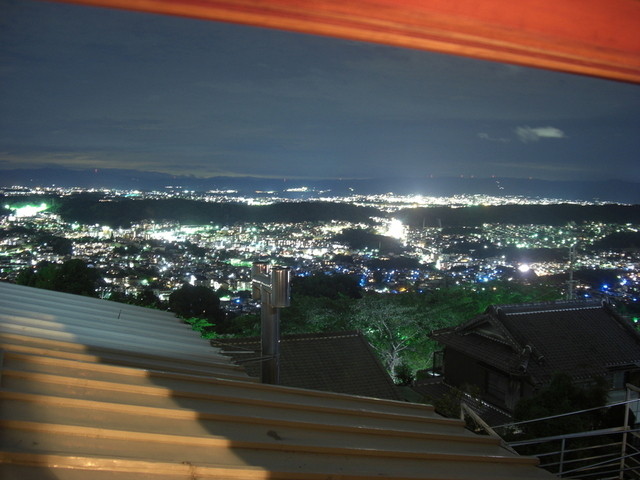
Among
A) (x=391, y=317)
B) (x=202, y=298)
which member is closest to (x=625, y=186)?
(x=391, y=317)

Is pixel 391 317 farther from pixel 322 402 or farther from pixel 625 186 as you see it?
pixel 625 186

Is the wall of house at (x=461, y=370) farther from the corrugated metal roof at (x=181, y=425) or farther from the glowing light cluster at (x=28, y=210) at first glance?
the glowing light cluster at (x=28, y=210)

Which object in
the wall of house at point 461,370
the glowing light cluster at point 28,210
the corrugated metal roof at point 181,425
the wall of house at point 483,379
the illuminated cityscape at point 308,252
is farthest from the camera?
the glowing light cluster at point 28,210

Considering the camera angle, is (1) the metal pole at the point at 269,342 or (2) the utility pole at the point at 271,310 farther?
(1) the metal pole at the point at 269,342

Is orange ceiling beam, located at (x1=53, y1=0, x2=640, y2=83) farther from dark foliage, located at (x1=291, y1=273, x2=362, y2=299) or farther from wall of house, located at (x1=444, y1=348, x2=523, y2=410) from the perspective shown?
dark foliage, located at (x1=291, y1=273, x2=362, y2=299)

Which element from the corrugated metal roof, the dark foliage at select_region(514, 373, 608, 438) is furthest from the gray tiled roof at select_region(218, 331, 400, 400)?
the corrugated metal roof

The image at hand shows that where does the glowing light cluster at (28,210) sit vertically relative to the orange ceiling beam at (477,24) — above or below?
above

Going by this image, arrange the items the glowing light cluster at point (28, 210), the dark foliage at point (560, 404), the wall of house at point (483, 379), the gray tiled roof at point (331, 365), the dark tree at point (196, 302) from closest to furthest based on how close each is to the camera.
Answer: the dark foliage at point (560, 404) < the gray tiled roof at point (331, 365) < the wall of house at point (483, 379) < the dark tree at point (196, 302) < the glowing light cluster at point (28, 210)

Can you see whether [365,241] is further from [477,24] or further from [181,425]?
[477,24]

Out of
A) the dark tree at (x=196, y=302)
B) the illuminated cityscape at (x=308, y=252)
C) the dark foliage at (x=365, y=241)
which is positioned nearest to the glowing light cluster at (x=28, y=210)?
the illuminated cityscape at (x=308, y=252)

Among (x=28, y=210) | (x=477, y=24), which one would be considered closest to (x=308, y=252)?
(x=28, y=210)
